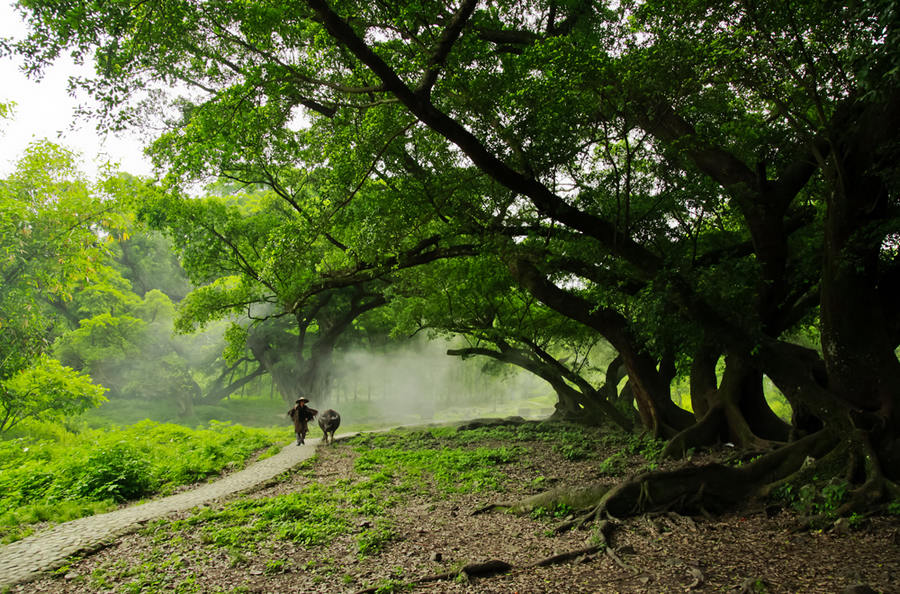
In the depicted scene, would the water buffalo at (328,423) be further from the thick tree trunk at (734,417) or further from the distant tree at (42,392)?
the thick tree trunk at (734,417)

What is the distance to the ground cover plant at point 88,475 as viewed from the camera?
268 inches

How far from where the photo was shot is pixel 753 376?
1002 cm

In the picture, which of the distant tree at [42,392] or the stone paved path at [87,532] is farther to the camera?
the distant tree at [42,392]

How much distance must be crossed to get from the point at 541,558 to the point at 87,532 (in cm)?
560

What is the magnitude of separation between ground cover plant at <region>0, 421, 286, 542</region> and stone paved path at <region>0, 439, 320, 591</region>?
38 cm

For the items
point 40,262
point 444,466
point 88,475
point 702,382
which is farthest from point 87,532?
point 40,262

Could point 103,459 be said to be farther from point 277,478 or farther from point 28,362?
point 28,362

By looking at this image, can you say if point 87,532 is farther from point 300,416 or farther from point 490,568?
point 300,416

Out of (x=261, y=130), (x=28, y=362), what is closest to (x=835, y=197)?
(x=261, y=130)

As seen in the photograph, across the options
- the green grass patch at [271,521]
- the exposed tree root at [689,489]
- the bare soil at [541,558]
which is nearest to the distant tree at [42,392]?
the green grass patch at [271,521]

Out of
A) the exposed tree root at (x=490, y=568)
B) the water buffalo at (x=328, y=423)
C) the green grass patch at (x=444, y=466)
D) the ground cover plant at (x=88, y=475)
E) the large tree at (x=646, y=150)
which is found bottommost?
the exposed tree root at (x=490, y=568)

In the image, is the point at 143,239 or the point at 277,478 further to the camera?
the point at 143,239

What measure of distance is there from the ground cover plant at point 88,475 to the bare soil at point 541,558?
1922 millimetres

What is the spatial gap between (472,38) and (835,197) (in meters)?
5.73
